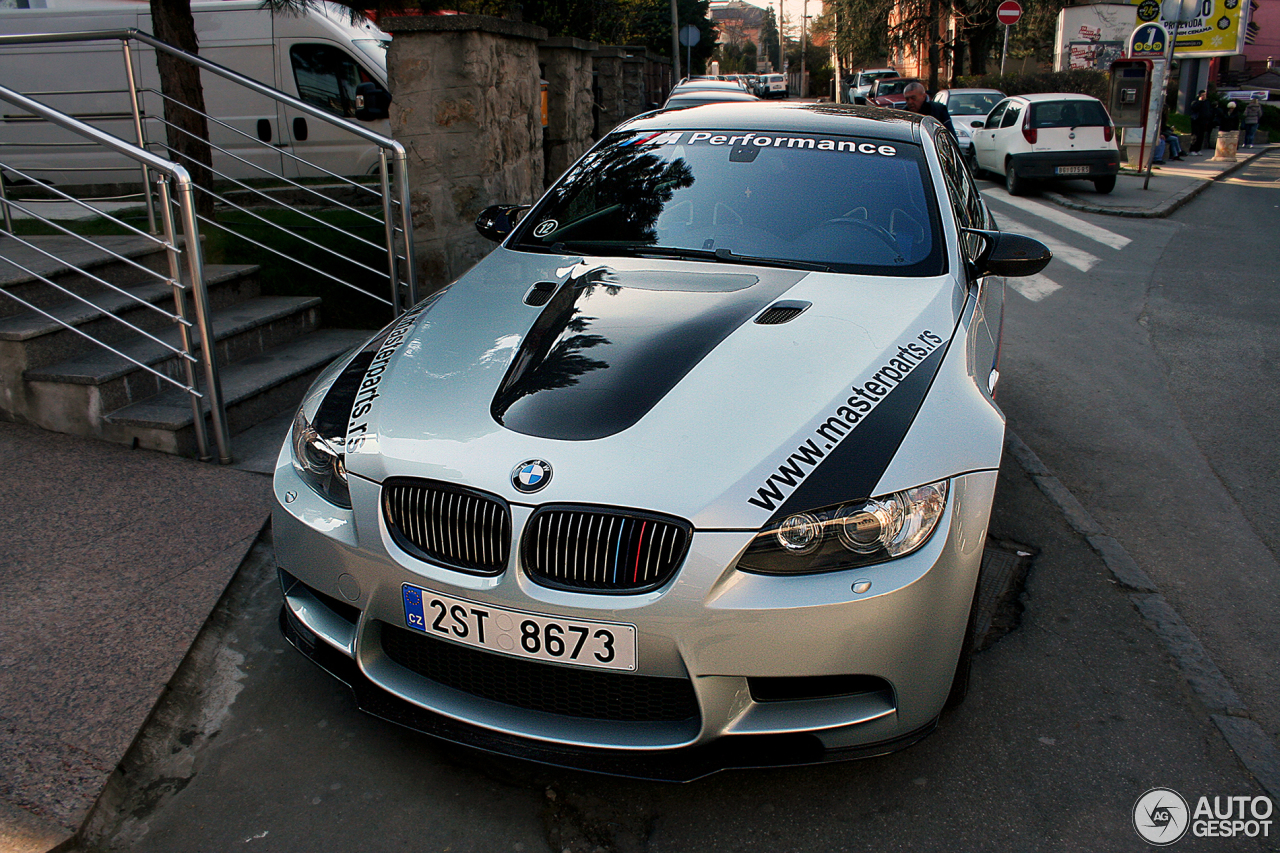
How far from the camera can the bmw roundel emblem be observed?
231 centimetres

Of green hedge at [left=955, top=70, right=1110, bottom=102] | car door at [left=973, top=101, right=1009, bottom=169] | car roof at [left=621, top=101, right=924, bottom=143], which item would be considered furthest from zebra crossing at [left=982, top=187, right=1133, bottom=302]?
green hedge at [left=955, top=70, right=1110, bottom=102]

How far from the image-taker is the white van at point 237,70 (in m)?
10.4

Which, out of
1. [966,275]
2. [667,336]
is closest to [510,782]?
[667,336]

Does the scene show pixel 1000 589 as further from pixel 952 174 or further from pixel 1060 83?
pixel 1060 83

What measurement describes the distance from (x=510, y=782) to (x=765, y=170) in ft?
8.27

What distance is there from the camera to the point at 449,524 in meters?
2.37

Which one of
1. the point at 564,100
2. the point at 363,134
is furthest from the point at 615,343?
the point at 564,100

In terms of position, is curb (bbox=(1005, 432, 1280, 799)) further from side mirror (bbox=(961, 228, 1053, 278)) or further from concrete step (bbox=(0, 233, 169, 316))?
concrete step (bbox=(0, 233, 169, 316))

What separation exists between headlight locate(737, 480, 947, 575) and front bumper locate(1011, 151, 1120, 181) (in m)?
15.1

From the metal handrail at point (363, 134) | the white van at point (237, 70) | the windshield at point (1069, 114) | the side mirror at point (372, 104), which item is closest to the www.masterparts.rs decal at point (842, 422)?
the metal handrail at point (363, 134)

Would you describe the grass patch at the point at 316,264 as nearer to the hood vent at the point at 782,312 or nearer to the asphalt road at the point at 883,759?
the asphalt road at the point at 883,759

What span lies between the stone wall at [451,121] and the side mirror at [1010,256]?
11.8 ft

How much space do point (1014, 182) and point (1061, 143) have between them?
35.0 inches

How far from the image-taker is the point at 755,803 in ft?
8.23
